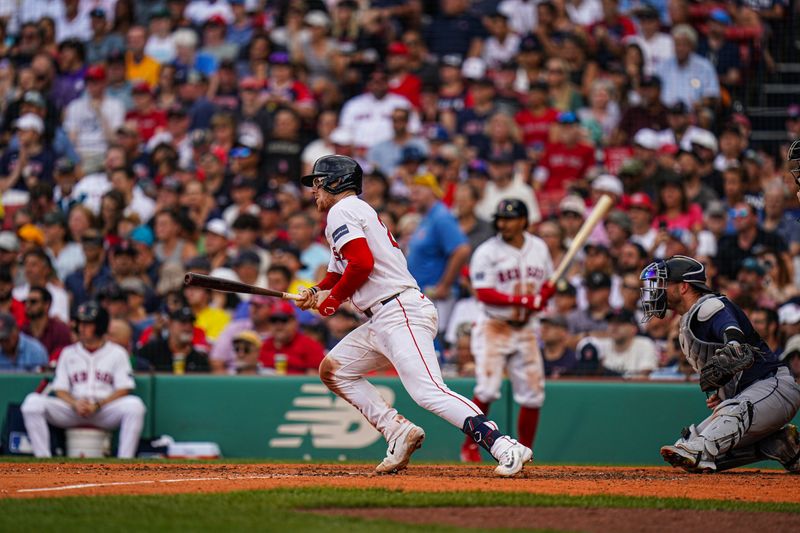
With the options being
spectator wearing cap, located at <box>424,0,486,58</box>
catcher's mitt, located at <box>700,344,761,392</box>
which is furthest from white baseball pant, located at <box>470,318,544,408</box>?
spectator wearing cap, located at <box>424,0,486,58</box>

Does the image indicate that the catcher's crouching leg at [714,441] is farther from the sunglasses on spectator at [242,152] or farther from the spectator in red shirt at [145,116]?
the spectator in red shirt at [145,116]

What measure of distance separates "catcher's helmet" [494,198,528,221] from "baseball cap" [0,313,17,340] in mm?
4746

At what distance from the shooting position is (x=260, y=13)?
17.3 meters

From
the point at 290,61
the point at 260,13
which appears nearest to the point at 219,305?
the point at 290,61

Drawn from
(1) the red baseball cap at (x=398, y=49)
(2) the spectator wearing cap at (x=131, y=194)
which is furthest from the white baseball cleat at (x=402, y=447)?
(1) the red baseball cap at (x=398, y=49)

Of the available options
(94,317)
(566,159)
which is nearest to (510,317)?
(94,317)

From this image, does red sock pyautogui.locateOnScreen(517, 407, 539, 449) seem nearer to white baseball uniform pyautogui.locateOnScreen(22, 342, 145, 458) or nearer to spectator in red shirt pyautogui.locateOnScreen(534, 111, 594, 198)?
white baseball uniform pyautogui.locateOnScreen(22, 342, 145, 458)

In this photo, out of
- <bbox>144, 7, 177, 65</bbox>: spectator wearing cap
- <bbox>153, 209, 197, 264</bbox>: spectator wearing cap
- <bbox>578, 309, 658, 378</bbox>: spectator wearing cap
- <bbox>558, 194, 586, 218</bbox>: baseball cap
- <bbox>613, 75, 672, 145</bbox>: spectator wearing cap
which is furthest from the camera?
<bbox>144, 7, 177, 65</bbox>: spectator wearing cap

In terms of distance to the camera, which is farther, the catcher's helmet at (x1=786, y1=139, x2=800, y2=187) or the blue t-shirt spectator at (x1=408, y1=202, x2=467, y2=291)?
Result: the blue t-shirt spectator at (x1=408, y1=202, x2=467, y2=291)

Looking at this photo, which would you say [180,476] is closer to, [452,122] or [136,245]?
[136,245]

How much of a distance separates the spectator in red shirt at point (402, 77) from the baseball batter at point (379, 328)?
7894 millimetres

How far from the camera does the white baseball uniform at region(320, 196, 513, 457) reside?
24.3ft

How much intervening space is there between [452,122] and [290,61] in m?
2.39

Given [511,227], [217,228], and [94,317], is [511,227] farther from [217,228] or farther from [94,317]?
[217,228]
